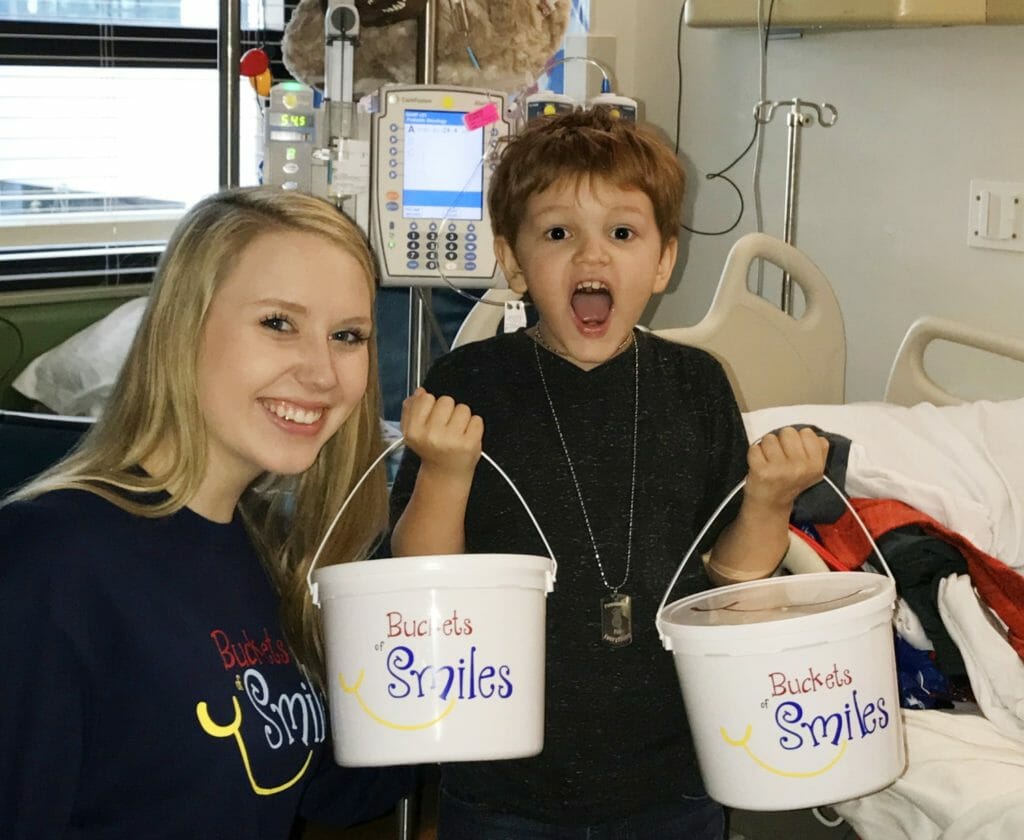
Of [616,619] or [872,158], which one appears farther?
[872,158]

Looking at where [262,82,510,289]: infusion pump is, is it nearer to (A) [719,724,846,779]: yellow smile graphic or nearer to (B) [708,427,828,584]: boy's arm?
(B) [708,427,828,584]: boy's arm

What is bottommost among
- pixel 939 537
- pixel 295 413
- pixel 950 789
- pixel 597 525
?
pixel 950 789

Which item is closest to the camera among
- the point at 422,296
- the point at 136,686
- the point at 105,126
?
the point at 136,686

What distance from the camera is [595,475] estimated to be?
1.66 m

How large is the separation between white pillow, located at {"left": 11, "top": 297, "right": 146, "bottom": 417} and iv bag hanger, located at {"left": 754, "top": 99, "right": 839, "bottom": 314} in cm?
172

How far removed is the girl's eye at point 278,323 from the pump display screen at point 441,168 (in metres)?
1.04

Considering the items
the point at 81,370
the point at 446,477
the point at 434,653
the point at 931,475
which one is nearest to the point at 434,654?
the point at 434,653

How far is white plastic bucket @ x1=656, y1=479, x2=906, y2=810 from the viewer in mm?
1477

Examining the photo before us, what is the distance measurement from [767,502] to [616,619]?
0.23 metres

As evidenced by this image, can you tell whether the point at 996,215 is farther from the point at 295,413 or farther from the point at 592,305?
the point at 295,413

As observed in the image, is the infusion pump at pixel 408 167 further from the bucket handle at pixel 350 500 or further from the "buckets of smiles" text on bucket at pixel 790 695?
the "buckets of smiles" text on bucket at pixel 790 695

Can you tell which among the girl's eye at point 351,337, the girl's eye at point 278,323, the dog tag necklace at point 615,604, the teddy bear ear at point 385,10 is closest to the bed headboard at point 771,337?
the teddy bear ear at point 385,10

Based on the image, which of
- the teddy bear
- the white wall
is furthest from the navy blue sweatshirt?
the white wall

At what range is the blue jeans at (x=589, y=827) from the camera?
161 centimetres
